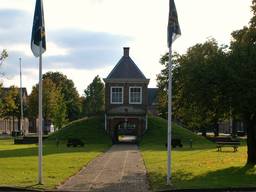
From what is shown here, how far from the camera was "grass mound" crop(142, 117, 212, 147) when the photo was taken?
63.0 meters

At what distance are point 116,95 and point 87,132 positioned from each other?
6.82 metres

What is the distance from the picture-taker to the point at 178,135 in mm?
66750

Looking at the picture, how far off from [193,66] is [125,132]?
2664 inches

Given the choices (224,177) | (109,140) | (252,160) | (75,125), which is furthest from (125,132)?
(224,177)

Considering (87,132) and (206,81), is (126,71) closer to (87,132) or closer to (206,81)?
(87,132)

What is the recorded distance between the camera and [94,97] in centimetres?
13175

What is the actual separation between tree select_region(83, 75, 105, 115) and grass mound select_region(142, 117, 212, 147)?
195 ft

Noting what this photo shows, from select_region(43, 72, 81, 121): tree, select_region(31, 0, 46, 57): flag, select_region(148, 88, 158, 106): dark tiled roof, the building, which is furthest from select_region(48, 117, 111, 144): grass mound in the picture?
select_region(148, 88, 158, 106): dark tiled roof

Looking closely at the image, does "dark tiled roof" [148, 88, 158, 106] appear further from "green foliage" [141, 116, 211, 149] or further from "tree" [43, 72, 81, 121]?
"green foliage" [141, 116, 211, 149]

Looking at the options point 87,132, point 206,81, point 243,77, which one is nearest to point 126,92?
point 87,132

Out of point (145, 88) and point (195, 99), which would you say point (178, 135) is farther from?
point (195, 99)

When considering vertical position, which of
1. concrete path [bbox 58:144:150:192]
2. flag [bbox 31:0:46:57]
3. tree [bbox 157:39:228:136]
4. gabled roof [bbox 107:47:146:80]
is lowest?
concrete path [bbox 58:144:150:192]

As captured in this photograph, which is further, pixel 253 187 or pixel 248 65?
pixel 248 65

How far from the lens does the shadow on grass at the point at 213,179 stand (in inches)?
733
